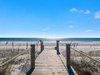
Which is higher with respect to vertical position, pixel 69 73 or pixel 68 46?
pixel 68 46

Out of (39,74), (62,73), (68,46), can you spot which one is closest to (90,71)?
(68,46)

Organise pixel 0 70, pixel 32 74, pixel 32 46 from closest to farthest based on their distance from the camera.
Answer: pixel 32 74
pixel 32 46
pixel 0 70

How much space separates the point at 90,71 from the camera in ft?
25.3

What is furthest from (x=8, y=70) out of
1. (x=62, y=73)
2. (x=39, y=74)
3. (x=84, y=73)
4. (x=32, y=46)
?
(x=84, y=73)

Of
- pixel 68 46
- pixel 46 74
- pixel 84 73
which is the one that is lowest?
pixel 84 73

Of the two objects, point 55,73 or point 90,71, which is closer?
point 55,73

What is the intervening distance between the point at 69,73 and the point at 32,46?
1.97 metres

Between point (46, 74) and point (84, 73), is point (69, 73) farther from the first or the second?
point (84, 73)

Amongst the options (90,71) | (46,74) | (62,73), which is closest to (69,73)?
(62,73)

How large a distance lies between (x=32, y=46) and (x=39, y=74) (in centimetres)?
136

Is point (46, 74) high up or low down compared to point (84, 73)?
up

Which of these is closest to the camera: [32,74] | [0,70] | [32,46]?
[32,74]

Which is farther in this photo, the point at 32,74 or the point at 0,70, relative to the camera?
the point at 0,70

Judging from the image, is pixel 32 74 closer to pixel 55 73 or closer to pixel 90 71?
pixel 55 73
